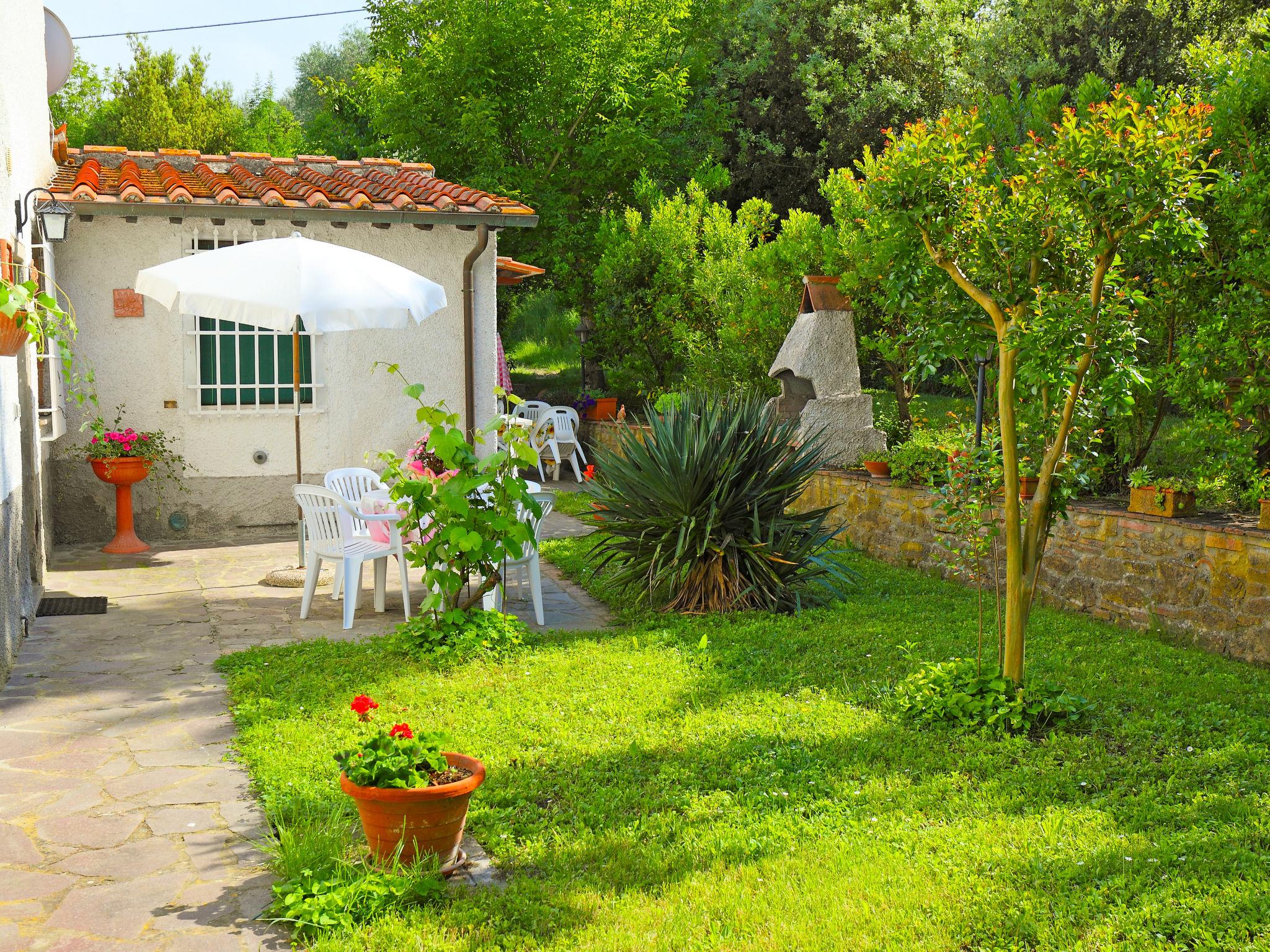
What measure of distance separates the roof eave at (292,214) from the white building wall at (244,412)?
0.11 metres

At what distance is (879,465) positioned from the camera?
9.24 meters

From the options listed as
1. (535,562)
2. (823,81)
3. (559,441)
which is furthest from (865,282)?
(823,81)

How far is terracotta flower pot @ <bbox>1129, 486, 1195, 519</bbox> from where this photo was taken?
6.62 meters

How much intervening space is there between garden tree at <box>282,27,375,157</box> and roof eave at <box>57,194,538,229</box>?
477 inches

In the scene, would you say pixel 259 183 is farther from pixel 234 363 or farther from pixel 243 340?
pixel 234 363

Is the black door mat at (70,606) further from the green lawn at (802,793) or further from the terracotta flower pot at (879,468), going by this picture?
the terracotta flower pot at (879,468)

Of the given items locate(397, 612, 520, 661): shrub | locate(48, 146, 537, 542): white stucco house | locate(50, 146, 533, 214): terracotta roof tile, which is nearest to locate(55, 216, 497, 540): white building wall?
locate(48, 146, 537, 542): white stucco house

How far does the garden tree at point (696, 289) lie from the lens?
37.4 feet

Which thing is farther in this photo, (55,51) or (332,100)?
(332,100)

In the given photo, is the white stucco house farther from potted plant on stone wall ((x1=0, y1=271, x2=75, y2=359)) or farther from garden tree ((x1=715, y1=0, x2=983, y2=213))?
Result: garden tree ((x1=715, y1=0, x2=983, y2=213))

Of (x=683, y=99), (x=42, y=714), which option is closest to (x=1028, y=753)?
(x=42, y=714)

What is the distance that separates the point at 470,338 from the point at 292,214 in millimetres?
2037

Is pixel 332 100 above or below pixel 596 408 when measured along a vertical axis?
above

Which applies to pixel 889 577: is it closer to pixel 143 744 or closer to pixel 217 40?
pixel 143 744
